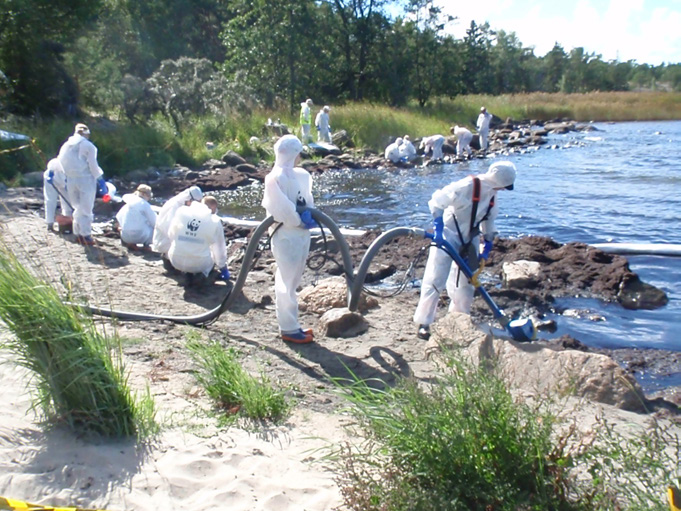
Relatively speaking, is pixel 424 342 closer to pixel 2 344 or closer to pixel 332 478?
pixel 332 478

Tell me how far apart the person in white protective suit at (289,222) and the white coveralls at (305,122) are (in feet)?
68.5

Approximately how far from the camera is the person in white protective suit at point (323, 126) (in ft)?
94.7

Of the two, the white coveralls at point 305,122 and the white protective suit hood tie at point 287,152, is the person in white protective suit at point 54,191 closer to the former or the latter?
the white protective suit hood tie at point 287,152

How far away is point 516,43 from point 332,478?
78.0 metres

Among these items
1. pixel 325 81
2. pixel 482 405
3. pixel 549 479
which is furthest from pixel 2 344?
pixel 325 81

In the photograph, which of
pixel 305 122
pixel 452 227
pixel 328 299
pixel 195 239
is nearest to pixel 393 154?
pixel 305 122

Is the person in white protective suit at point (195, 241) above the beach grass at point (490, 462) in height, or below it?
below

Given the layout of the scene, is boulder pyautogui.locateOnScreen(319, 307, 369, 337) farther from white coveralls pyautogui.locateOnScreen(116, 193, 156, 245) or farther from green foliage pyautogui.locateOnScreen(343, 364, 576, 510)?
white coveralls pyautogui.locateOnScreen(116, 193, 156, 245)

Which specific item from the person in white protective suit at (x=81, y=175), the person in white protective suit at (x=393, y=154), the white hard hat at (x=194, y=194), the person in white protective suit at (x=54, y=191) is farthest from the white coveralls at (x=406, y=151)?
the white hard hat at (x=194, y=194)

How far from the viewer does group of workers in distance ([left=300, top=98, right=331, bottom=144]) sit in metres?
27.6

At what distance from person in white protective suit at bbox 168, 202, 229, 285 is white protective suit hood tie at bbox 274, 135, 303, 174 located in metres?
2.38

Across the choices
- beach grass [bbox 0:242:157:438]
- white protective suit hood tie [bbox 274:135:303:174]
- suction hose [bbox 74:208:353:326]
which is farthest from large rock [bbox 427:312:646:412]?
beach grass [bbox 0:242:157:438]

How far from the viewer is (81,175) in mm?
11352

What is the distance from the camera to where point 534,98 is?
2133 inches
